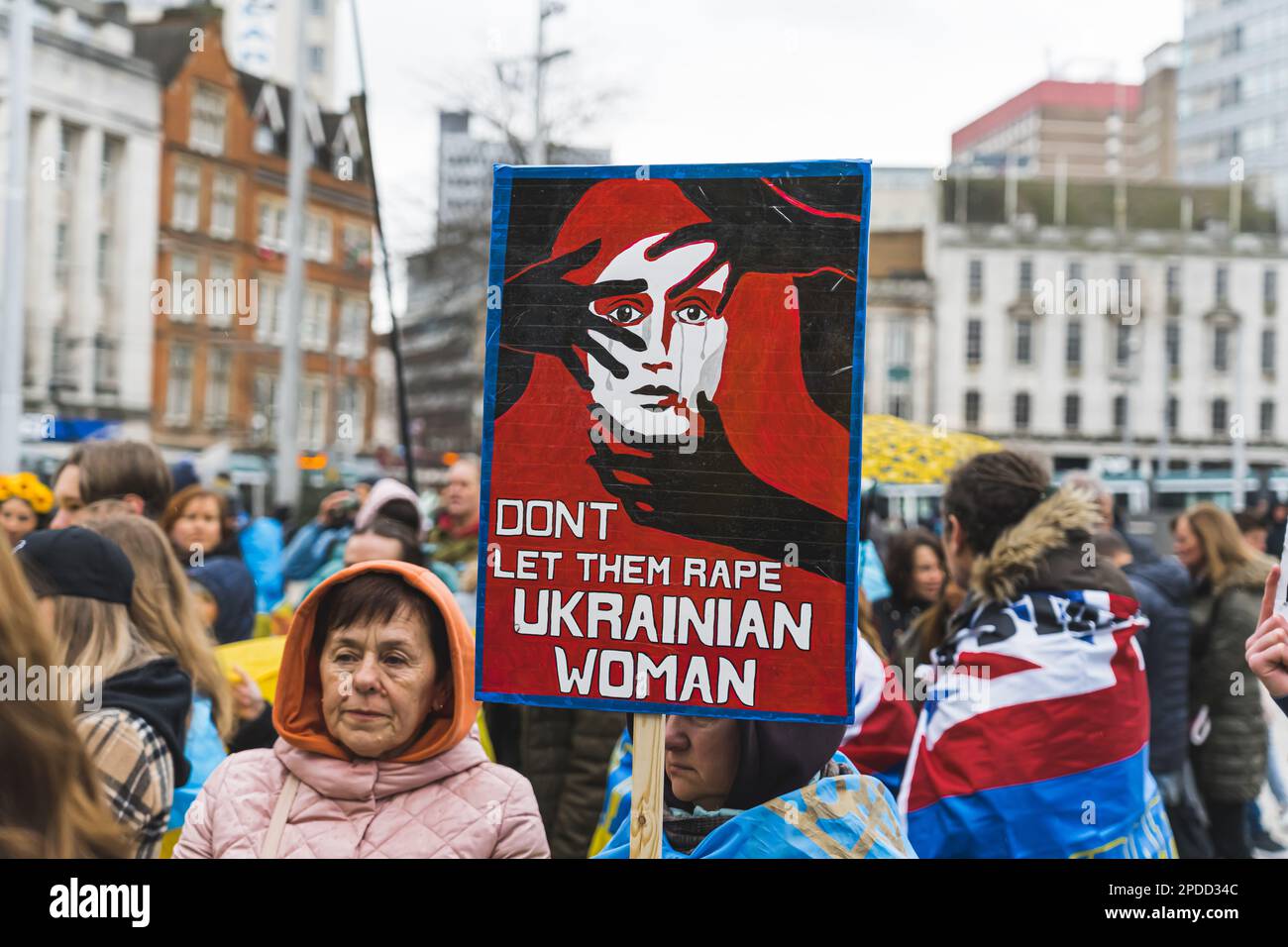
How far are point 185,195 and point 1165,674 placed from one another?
132 ft

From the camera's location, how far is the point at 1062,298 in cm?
6969

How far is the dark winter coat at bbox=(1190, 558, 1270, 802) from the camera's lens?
19.2 ft

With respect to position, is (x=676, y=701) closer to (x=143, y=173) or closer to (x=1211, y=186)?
(x=143, y=173)

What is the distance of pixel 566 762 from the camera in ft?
14.2

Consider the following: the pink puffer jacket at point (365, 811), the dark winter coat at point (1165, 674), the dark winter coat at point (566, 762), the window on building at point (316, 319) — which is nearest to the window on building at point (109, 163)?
the window on building at point (316, 319)

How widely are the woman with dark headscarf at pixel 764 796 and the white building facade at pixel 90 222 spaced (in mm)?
35087

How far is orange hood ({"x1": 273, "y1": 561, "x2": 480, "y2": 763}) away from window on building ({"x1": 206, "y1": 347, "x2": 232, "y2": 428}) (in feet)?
133

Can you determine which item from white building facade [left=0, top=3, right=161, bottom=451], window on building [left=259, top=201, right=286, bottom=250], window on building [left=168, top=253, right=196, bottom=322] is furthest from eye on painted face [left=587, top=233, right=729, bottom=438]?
window on building [left=259, top=201, right=286, bottom=250]

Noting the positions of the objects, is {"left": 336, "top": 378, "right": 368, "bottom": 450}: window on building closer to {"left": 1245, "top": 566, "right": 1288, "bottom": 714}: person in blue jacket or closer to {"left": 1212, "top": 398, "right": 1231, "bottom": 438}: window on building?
{"left": 1245, "top": 566, "right": 1288, "bottom": 714}: person in blue jacket

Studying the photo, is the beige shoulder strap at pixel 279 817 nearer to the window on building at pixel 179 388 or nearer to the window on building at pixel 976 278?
the window on building at pixel 179 388

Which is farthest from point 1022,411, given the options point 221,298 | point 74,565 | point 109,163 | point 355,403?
point 74,565

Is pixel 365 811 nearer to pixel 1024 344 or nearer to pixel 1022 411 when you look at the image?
pixel 1022 411

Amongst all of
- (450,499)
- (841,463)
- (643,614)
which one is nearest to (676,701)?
(643,614)

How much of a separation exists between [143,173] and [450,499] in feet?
120
